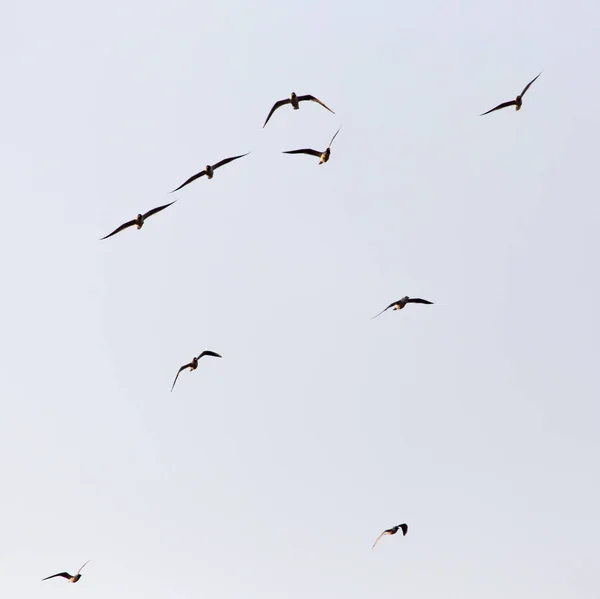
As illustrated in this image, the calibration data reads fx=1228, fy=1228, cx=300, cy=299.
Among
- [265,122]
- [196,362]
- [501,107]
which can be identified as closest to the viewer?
[265,122]

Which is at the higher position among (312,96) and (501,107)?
(501,107)

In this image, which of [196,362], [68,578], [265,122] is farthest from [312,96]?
[68,578]

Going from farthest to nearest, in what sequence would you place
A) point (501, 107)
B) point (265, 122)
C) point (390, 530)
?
point (501, 107), point (390, 530), point (265, 122)

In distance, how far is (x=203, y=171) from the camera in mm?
59438

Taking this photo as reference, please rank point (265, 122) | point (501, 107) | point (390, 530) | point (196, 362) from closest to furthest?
point (265, 122) → point (390, 530) → point (501, 107) → point (196, 362)

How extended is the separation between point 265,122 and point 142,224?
9.56m

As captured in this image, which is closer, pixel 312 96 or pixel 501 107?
pixel 312 96

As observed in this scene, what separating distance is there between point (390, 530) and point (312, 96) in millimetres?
20716

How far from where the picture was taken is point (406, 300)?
5922cm

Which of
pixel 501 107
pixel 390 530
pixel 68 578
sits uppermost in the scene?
pixel 501 107

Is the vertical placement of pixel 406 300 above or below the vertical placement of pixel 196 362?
below

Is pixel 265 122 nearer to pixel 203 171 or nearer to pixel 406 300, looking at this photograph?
pixel 203 171

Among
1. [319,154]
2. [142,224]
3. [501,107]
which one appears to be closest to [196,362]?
[142,224]

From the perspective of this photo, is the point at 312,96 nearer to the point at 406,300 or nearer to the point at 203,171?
the point at 203,171
